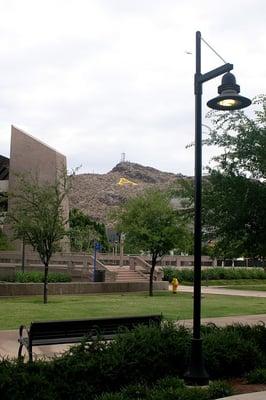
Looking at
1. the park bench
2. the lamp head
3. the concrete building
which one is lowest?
the park bench

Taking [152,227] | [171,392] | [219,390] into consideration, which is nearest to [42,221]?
[152,227]

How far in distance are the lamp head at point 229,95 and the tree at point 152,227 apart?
21516mm

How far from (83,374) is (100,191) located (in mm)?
190273

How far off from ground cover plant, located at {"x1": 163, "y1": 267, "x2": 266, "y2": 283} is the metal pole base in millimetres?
34954

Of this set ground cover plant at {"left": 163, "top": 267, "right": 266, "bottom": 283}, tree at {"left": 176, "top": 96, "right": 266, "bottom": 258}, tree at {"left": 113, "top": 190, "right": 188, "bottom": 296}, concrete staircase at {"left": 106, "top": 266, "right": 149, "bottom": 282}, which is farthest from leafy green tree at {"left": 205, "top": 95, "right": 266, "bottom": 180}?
ground cover plant at {"left": 163, "top": 267, "right": 266, "bottom": 283}

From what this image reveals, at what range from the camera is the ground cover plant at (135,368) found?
263 inches

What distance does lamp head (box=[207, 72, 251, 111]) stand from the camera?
8.11 metres

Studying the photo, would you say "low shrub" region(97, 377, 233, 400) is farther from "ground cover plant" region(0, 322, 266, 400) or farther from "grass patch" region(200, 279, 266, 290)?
"grass patch" region(200, 279, 266, 290)

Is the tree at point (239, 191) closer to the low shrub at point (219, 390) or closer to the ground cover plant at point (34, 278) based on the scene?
the low shrub at point (219, 390)

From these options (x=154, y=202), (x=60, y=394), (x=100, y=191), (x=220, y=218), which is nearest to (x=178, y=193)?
(x=220, y=218)

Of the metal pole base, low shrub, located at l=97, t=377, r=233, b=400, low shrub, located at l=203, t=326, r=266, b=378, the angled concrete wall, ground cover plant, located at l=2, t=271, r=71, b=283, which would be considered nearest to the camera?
low shrub, located at l=97, t=377, r=233, b=400

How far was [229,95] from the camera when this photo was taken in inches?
320

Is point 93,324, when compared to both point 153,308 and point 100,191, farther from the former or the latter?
point 100,191

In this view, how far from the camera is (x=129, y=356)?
7.75 meters
